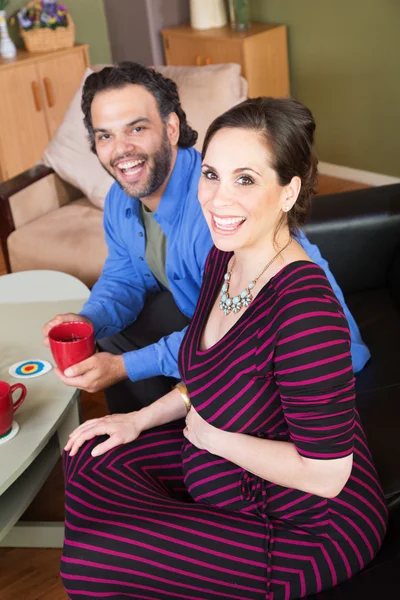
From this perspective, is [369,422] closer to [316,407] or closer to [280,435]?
[280,435]

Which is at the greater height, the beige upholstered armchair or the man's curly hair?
the man's curly hair

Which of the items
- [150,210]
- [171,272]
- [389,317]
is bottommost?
[389,317]

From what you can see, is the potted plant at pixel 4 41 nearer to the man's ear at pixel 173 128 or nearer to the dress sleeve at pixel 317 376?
the man's ear at pixel 173 128

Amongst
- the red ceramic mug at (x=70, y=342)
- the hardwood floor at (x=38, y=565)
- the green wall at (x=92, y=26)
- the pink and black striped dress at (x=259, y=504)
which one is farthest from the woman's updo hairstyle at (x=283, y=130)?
the green wall at (x=92, y=26)

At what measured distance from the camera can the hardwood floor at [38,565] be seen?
167 centimetres

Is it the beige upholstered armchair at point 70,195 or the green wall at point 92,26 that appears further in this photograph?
the green wall at point 92,26

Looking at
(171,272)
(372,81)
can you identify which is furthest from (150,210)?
(372,81)

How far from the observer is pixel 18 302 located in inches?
83.0

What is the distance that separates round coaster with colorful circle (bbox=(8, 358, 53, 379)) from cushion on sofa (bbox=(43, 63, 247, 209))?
1334 mm

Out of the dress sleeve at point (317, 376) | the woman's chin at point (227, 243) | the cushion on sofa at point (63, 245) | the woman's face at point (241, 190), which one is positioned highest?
the woman's face at point (241, 190)

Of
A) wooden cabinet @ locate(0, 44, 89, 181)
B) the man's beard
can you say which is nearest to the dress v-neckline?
the man's beard

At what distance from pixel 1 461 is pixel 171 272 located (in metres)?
0.63

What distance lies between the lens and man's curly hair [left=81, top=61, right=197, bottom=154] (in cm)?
172

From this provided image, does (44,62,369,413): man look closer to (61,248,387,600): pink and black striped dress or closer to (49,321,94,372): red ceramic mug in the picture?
(49,321,94,372): red ceramic mug
